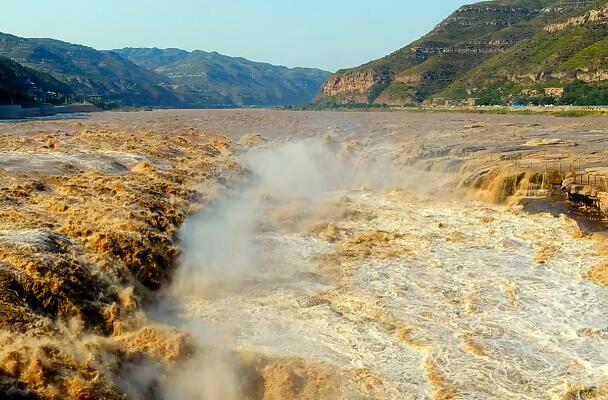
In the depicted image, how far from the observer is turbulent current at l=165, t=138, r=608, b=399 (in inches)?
373

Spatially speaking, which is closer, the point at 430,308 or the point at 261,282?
the point at 430,308

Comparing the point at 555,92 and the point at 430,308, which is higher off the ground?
the point at 555,92

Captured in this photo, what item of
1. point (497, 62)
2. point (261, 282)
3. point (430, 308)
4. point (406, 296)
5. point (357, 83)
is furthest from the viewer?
point (357, 83)

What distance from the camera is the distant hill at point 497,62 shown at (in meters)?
93.6

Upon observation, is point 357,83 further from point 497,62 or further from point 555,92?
point 555,92

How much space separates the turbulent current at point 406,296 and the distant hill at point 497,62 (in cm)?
7588

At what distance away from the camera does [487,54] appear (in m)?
138

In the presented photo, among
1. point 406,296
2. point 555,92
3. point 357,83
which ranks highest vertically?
point 357,83

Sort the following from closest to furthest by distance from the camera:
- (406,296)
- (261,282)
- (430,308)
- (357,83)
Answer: (430,308) < (406,296) < (261,282) < (357,83)

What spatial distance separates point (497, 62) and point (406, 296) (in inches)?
4524

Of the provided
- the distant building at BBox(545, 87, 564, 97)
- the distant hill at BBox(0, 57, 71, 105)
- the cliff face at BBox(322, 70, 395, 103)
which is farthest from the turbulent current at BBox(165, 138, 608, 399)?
the cliff face at BBox(322, 70, 395, 103)

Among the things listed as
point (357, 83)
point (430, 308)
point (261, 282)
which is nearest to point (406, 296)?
point (430, 308)

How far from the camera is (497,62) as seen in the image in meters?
118

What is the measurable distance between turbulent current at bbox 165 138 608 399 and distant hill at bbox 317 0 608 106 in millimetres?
75878
